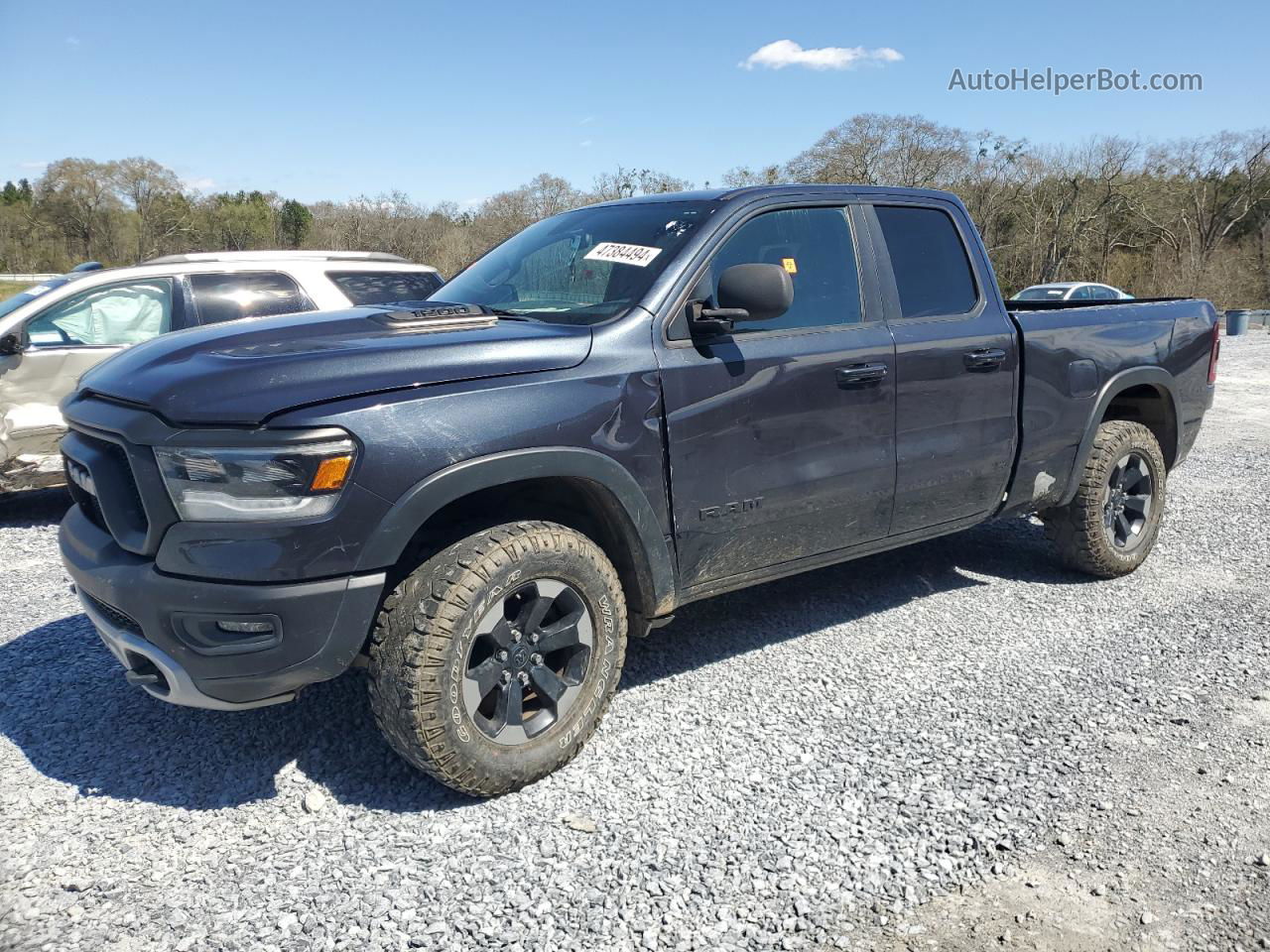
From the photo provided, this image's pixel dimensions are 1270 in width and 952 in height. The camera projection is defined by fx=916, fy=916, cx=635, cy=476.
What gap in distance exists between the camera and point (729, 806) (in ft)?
9.60

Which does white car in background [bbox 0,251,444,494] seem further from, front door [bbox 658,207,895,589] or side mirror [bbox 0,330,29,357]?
front door [bbox 658,207,895,589]

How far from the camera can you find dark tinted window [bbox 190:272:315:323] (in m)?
6.55

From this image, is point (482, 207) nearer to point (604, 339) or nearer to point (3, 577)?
point (3, 577)

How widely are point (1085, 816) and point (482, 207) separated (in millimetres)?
30424

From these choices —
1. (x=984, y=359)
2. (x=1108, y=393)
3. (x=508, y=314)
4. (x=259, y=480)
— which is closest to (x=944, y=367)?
(x=984, y=359)

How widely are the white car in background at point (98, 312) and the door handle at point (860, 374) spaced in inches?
146

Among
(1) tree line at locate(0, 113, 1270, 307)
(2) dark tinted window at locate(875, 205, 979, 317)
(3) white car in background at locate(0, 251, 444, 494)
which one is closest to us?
(2) dark tinted window at locate(875, 205, 979, 317)

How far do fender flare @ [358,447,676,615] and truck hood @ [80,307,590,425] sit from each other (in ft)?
0.94

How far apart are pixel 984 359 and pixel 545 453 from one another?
2317 mm

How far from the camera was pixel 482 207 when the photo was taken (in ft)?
101

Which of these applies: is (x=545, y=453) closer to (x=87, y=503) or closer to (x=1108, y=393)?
(x=87, y=503)

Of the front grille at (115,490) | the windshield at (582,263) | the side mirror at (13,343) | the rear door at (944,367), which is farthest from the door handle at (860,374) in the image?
the side mirror at (13,343)

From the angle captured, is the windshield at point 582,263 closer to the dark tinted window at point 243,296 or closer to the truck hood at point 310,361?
the truck hood at point 310,361

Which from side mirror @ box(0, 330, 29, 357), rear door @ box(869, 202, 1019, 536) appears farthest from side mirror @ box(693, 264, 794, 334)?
side mirror @ box(0, 330, 29, 357)
